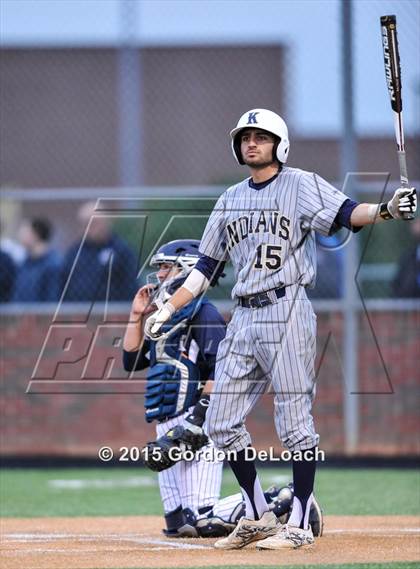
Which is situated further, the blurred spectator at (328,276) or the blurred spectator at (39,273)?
the blurred spectator at (39,273)

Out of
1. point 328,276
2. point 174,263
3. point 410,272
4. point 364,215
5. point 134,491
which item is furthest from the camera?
point 328,276

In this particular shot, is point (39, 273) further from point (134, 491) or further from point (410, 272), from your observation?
point (410, 272)

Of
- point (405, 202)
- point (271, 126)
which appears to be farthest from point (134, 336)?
point (405, 202)

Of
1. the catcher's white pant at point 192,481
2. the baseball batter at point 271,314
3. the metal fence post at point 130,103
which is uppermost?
the metal fence post at point 130,103

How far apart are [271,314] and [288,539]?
110 centimetres

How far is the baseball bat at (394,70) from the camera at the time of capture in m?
6.04

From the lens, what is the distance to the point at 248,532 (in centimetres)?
621

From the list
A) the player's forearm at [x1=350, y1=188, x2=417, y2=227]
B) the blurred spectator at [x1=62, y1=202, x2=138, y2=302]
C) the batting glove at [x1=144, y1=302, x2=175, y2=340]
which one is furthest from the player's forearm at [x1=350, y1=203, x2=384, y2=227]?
the blurred spectator at [x1=62, y1=202, x2=138, y2=302]

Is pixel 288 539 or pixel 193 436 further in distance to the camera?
pixel 193 436

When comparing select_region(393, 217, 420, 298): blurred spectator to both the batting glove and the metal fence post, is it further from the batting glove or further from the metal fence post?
the batting glove

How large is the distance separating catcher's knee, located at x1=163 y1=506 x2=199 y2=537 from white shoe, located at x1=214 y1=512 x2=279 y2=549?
52 cm

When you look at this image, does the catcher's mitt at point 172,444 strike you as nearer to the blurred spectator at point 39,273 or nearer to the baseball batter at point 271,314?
the baseball batter at point 271,314

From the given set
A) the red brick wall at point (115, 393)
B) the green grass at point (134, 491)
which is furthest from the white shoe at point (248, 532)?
the red brick wall at point (115, 393)

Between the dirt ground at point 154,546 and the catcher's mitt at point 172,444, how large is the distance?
17.3 inches
